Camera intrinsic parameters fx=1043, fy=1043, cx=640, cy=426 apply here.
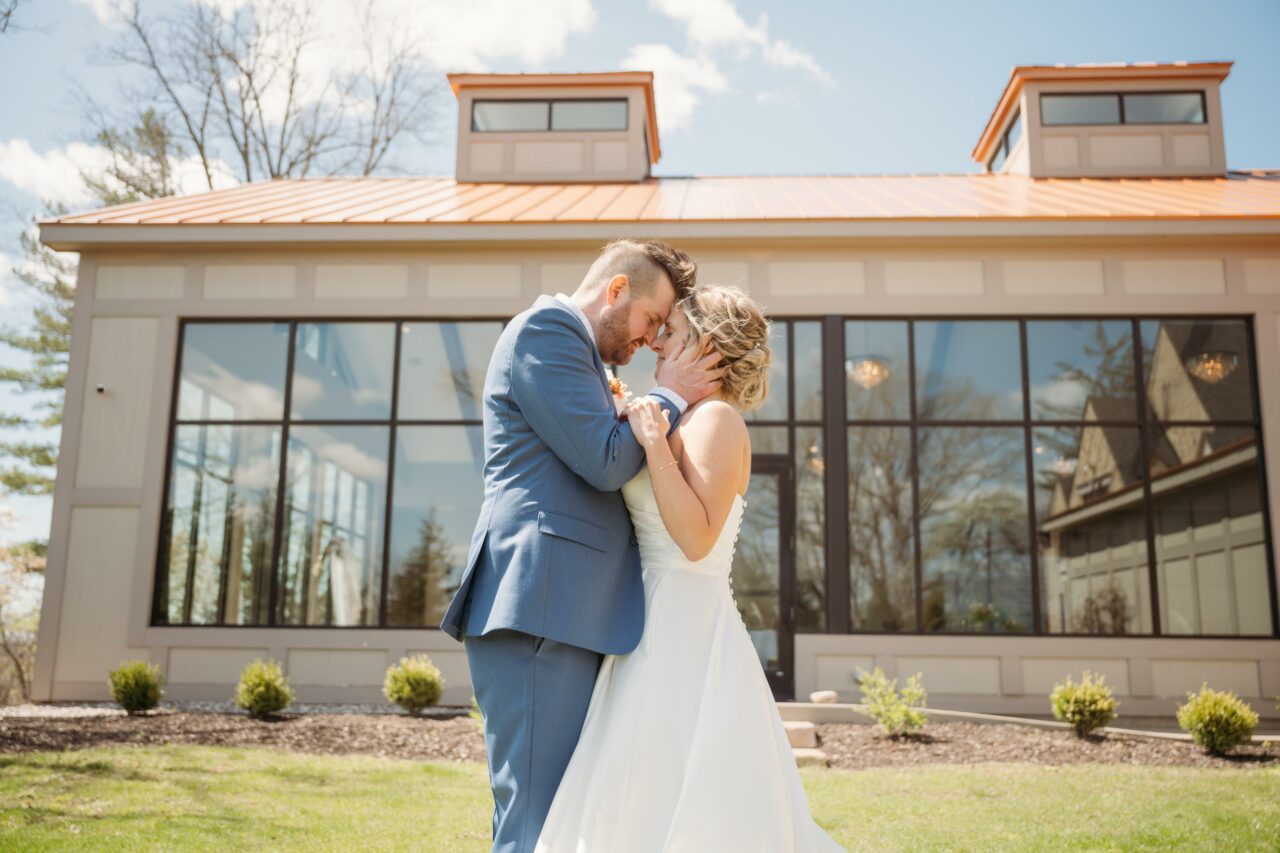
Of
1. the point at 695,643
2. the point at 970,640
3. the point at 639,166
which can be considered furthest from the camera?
the point at 639,166

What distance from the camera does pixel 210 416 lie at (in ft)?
40.0

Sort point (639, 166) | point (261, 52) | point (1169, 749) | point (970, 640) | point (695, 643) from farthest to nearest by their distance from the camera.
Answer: point (261, 52), point (639, 166), point (970, 640), point (1169, 749), point (695, 643)

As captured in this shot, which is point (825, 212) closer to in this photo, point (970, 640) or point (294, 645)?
point (970, 640)

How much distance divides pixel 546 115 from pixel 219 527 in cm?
757

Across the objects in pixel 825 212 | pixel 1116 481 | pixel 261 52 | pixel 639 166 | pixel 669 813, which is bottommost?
pixel 669 813

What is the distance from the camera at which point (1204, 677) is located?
1094 centimetres

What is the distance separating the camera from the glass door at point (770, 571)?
A: 11.4m

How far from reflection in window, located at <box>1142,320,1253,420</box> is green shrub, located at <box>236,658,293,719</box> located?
9663mm

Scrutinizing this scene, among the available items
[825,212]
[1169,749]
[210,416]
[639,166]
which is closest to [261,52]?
[639,166]

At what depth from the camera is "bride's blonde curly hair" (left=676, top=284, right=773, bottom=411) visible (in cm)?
338

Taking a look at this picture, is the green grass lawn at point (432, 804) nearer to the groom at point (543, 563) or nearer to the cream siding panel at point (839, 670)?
the groom at point (543, 563)

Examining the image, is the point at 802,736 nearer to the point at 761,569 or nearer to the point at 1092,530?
the point at 761,569

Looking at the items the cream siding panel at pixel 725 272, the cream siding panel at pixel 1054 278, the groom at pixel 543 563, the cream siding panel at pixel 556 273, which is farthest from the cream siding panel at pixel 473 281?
the groom at pixel 543 563

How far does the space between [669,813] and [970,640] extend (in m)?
8.94
